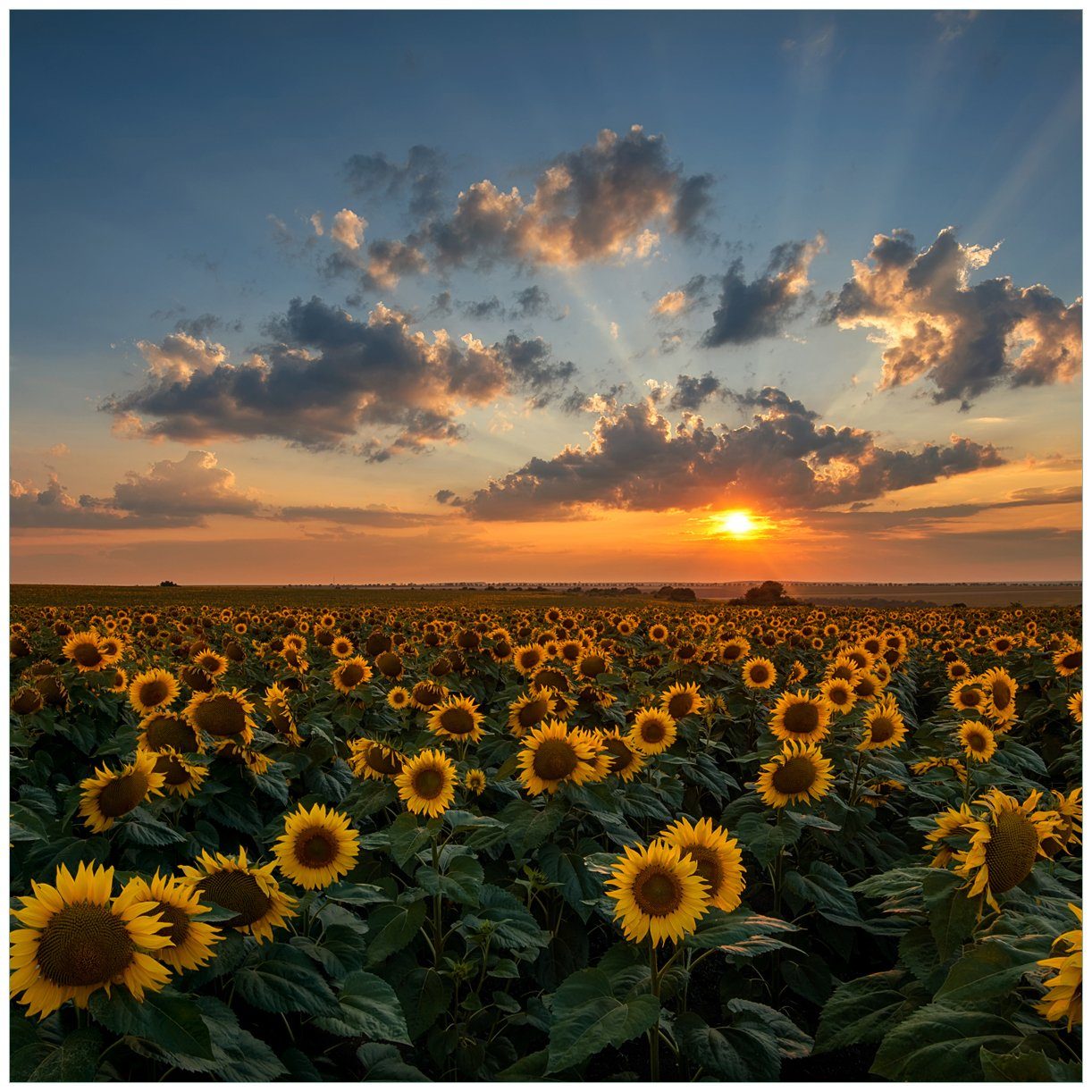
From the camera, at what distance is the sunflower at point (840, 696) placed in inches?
319

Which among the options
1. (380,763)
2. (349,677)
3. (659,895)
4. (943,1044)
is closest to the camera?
(943,1044)

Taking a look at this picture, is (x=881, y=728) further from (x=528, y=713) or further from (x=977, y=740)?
(x=528, y=713)

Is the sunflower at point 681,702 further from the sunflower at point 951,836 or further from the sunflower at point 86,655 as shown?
the sunflower at point 86,655

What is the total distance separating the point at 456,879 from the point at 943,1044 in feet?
8.11

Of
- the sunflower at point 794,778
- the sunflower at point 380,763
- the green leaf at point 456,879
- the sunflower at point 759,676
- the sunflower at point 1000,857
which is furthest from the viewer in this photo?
the sunflower at point 759,676

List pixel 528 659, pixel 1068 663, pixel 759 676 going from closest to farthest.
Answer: pixel 528 659 < pixel 759 676 < pixel 1068 663

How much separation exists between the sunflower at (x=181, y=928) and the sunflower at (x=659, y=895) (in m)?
1.72

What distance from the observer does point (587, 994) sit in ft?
10.0

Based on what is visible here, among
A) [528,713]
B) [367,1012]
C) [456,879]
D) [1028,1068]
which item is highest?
[528,713]

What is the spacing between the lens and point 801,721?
6.82 m

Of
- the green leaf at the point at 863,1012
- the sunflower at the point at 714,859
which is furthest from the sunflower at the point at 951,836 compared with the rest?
the sunflower at the point at 714,859

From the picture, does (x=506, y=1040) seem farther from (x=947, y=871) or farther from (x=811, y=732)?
(x=811, y=732)

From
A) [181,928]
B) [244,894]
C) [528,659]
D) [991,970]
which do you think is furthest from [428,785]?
[528,659]

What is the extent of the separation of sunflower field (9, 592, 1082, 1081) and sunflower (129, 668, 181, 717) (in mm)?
23
